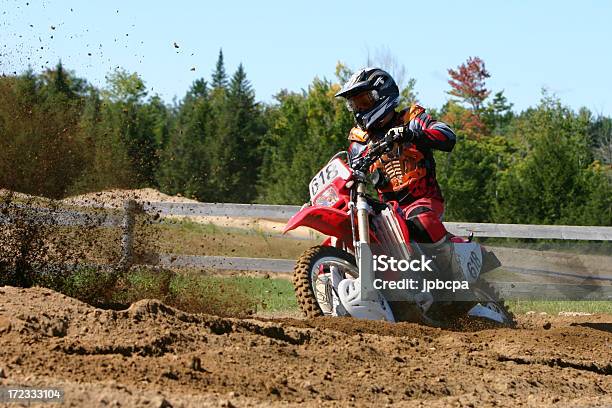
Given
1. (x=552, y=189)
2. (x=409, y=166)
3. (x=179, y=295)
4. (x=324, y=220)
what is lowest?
(x=179, y=295)

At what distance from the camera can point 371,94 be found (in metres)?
8.10

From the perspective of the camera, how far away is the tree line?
42.3 ft

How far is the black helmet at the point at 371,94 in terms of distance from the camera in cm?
808

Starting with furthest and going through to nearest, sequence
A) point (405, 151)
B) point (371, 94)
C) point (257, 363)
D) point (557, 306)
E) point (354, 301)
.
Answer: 1. point (557, 306)
2. point (405, 151)
3. point (371, 94)
4. point (354, 301)
5. point (257, 363)

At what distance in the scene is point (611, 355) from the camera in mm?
7230

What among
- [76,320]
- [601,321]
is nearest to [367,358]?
[76,320]

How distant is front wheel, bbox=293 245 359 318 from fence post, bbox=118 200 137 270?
16.8 feet

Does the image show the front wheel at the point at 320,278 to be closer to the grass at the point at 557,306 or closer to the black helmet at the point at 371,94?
the black helmet at the point at 371,94

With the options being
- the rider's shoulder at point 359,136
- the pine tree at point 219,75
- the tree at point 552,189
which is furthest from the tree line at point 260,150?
the pine tree at point 219,75

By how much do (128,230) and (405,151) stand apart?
5774 millimetres

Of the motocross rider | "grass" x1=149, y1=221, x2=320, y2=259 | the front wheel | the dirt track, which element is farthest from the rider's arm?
"grass" x1=149, y1=221, x2=320, y2=259

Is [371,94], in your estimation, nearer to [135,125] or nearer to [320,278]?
[320,278]

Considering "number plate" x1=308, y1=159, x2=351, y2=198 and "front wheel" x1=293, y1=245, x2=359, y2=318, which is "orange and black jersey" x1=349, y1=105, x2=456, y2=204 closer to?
"number plate" x1=308, y1=159, x2=351, y2=198

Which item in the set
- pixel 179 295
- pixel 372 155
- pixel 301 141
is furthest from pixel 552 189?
pixel 301 141
